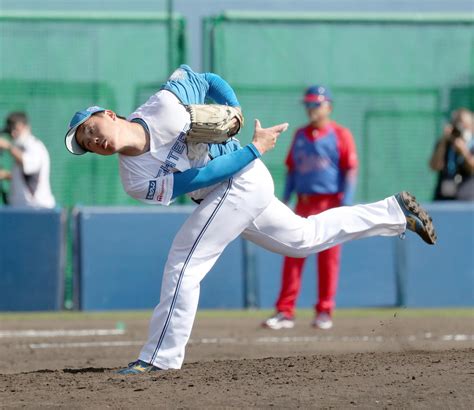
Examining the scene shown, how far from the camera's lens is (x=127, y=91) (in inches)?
592

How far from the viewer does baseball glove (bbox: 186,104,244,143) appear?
23.4ft

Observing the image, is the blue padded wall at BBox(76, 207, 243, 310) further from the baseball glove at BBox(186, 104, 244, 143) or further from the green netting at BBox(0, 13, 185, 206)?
the baseball glove at BBox(186, 104, 244, 143)

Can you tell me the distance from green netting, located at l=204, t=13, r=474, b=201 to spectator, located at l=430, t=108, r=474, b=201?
1346 millimetres

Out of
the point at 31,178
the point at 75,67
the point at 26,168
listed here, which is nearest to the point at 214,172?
the point at 26,168

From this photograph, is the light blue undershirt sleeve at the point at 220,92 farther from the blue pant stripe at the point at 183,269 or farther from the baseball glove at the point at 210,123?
the blue pant stripe at the point at 183,269

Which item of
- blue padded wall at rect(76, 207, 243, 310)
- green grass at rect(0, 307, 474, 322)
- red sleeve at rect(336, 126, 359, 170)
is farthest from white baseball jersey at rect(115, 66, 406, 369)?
blue padded wall at rect(76, 207, 243, 310)

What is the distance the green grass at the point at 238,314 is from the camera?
1304cm

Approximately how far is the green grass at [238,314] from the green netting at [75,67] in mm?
2188

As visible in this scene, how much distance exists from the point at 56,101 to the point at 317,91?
4521 millimetres

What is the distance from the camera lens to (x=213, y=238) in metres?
7.41

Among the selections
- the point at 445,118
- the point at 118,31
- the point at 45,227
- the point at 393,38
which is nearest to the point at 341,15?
the point at 393,38

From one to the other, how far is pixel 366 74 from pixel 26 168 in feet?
15.9

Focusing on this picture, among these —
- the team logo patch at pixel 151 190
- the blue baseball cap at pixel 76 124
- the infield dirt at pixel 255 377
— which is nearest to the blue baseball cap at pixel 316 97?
the infield dirt at pixel 255 377

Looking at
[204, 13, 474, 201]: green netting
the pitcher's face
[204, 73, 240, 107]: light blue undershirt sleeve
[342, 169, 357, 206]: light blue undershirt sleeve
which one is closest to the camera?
the pitcher's face
